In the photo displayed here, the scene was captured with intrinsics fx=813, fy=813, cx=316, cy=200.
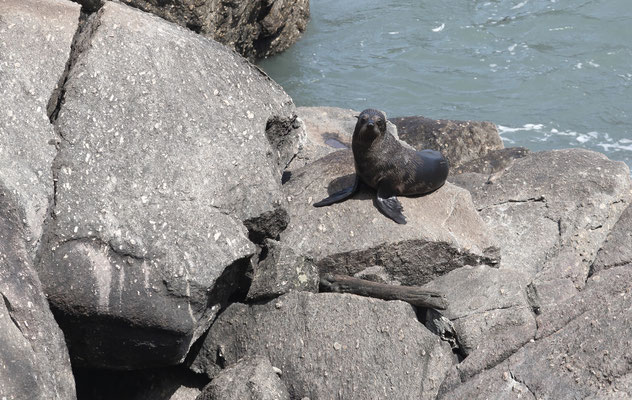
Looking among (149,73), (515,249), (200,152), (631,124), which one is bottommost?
(631,124)

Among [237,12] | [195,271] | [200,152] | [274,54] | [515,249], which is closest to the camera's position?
[195,271]

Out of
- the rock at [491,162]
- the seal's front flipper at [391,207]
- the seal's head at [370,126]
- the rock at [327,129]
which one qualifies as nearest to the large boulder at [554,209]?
the rock at [491,162]

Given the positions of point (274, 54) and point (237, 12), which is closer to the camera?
point (237, 12)

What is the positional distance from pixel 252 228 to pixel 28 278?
1548mm

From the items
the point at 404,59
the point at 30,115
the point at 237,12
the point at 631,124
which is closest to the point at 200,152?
the point at 30,115

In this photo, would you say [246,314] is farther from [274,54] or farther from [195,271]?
[274,54]

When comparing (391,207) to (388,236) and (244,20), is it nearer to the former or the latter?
(388,236)

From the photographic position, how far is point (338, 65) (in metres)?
14.1

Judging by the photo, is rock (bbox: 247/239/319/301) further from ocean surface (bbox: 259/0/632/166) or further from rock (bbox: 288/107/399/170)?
ocean surface (bbox: 259/0/632/166)

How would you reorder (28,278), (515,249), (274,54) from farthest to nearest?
(274,54) → (515,249) → (28,278)

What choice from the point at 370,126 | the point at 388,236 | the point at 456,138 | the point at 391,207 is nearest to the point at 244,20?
the point at 456,138

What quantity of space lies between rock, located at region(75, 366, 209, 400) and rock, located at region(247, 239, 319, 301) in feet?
2.27

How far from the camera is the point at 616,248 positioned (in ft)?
20.9

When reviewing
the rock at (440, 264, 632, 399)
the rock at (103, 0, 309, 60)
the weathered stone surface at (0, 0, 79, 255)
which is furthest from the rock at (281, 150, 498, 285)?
the rock at (103, 0, 309, 60)
